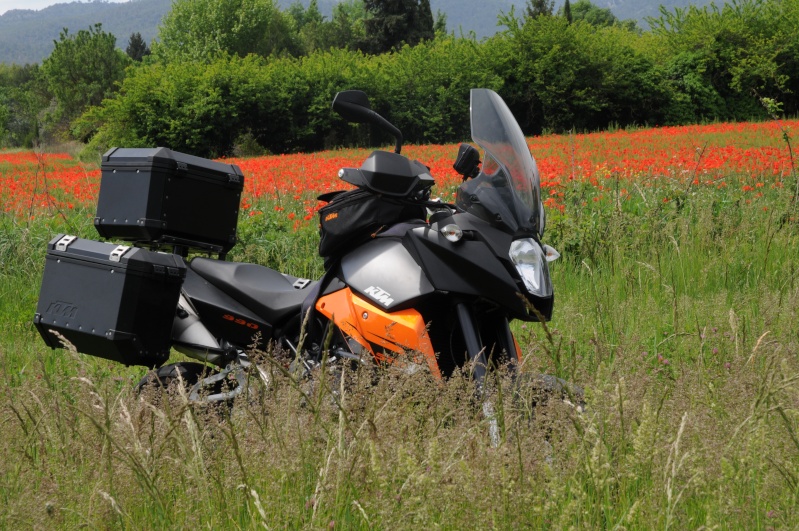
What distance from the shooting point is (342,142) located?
29891mm

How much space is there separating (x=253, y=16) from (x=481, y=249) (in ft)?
231

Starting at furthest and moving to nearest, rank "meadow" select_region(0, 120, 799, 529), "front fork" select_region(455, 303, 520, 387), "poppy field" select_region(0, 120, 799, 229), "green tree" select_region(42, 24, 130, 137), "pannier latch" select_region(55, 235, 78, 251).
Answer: "green tree" select_region(42, 24, 130, 137)
"poppy field" select_region(0, 120, 799, 229)
"pannier latch" select_region(55, 235, 78, 251)
"front fork" select_region(455, 303, 520, 387)
"meadow" select_region(0, 120, 799, 529)

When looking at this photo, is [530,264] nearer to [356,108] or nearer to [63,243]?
[356,108]

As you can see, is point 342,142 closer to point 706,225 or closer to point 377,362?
point 706,225

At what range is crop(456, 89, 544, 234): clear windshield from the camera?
303 cm

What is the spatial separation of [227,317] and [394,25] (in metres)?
52.0

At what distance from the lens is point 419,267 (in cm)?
312

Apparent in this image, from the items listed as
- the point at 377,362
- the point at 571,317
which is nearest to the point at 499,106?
the point at 377,362

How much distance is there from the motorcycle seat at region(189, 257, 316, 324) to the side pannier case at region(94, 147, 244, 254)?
17cm

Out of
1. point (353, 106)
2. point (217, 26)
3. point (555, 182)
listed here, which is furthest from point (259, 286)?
point (217, 26)

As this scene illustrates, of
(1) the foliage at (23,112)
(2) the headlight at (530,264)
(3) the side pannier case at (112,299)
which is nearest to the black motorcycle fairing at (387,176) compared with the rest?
(2) the headlight at (530,264)

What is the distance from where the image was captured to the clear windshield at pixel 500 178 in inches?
119

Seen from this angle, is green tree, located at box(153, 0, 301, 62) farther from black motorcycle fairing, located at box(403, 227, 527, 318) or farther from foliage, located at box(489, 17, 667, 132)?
black motorcycle fairing, located at box(403, 227, 527, 318)

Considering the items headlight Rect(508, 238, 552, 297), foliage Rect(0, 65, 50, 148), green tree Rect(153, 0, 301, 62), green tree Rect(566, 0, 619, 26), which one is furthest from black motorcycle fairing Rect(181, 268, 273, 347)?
green tree Rect(566, 0, 619, 26)
